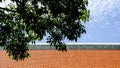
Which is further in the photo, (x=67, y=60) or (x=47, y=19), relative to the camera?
(x=67, y=60)

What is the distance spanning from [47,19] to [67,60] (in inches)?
381

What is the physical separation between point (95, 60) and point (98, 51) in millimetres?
829

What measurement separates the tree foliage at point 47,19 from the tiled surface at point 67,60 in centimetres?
887

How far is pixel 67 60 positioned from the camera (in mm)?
21844

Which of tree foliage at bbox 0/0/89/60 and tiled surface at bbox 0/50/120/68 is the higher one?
tree foliage at bbox 0/0/89/60

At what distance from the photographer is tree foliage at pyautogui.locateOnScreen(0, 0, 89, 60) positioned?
39.0 ft

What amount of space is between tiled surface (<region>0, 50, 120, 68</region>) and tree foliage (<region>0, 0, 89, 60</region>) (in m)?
8.87

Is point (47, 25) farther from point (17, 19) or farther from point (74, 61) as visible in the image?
point (74, 61)

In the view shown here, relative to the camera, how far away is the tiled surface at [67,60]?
2170cm

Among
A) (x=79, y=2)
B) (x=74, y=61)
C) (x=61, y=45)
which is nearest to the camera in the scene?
(x=79, y=2)

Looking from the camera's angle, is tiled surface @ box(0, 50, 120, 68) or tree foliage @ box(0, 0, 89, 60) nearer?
tree foliage @ box(0, 0, 89, 60)

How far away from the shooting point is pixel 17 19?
12.8 meters

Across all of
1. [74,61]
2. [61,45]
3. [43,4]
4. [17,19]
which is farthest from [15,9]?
[74,61]

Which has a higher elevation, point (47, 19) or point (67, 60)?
point (47, 19)
